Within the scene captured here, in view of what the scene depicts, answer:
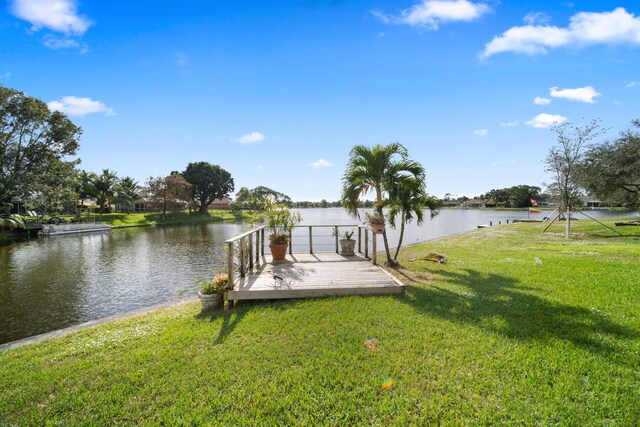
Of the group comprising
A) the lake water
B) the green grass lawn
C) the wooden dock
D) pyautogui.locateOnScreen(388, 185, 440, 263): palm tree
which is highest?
pyautogui.locateOnScreen(388, 185, 440, 263): palm tree

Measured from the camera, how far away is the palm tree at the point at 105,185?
129 feet

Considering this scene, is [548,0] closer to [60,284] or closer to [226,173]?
[60,284]

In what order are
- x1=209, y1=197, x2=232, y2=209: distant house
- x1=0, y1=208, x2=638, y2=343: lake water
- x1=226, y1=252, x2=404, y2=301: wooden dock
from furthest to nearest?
1. x1=209, y1=197, x2=232, y2=209: distant house
2. x1=0, y1=208, x2=638, y2=343: lake water
3. x1=226, y1=252, x2=404, y2=301: wooden dock

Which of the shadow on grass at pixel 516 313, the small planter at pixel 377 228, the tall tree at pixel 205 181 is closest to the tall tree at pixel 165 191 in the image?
the tall tree at pixel 205 181

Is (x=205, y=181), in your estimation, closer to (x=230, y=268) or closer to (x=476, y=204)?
(x=230, y=268)

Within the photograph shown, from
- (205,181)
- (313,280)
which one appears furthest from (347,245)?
(205,181)

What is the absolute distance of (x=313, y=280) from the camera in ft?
21.6

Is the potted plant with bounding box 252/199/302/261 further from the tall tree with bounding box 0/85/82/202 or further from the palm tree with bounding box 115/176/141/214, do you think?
the palm tree with bounding box 115/176/141/214

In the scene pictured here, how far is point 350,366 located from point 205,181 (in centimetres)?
5727

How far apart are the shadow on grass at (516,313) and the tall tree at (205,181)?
180ft

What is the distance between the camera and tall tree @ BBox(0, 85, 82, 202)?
2550 cm

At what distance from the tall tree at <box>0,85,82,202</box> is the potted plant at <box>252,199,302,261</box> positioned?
30.1 m

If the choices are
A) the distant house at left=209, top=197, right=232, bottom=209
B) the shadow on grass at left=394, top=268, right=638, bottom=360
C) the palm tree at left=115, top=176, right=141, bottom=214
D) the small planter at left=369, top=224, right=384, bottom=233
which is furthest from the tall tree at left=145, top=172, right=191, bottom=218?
the shadow on grass at left=394, top=268, right=638, bottom=360

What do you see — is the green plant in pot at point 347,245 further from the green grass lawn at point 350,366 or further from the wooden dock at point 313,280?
the green grass lawn at point 350,366
